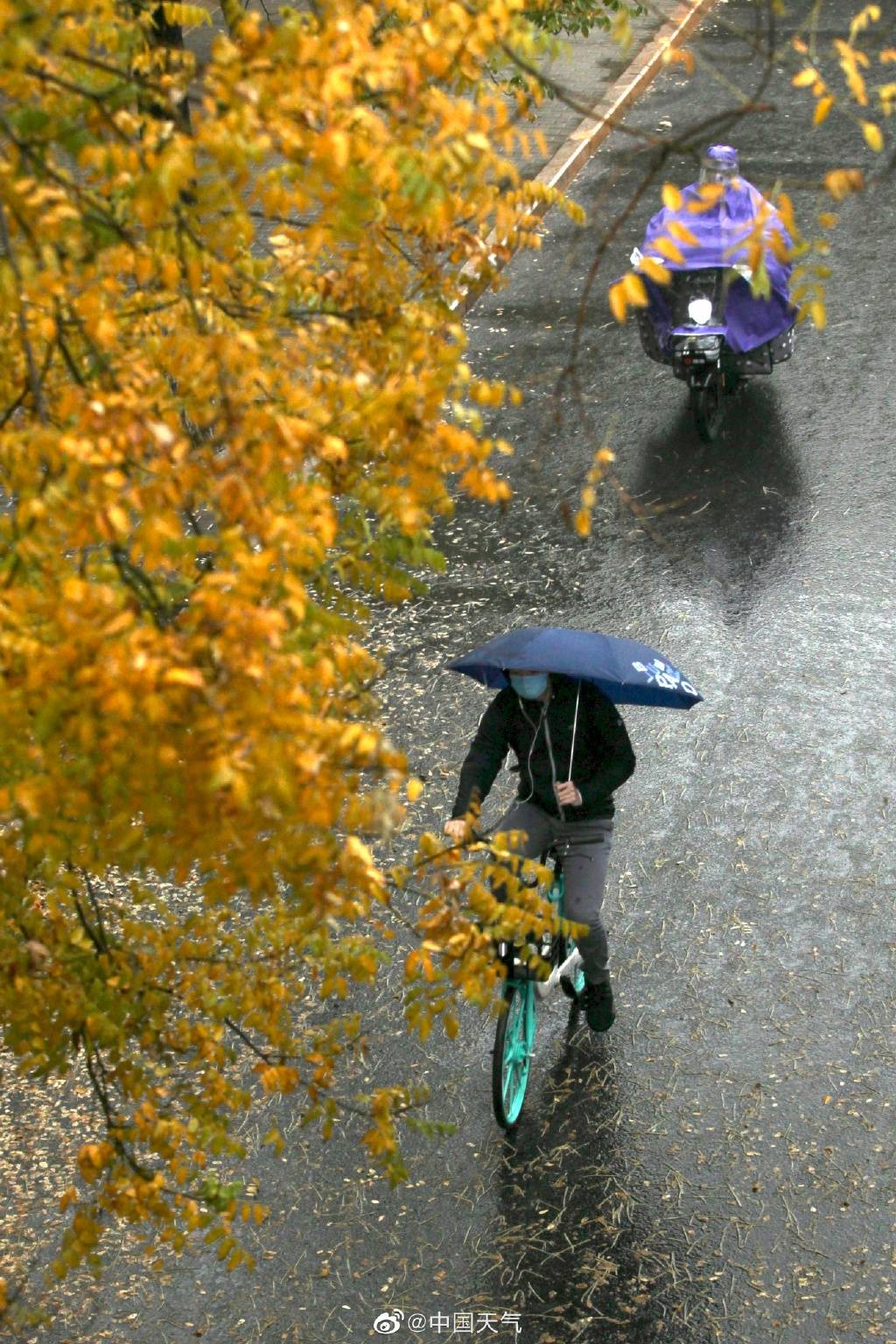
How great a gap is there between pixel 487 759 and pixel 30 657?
3.52m

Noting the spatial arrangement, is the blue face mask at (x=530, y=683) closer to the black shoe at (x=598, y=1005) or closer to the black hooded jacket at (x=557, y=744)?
the black hooded jacket at (x=557, y=744)

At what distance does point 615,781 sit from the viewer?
6797 mm

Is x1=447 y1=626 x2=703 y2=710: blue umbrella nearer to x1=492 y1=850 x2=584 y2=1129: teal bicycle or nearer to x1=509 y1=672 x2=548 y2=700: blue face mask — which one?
x1=509 y1=672 x2=548 y2=700: blue face mask

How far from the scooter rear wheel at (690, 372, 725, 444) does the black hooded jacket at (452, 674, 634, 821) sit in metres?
5.75

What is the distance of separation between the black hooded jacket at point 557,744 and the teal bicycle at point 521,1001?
0.36 metres

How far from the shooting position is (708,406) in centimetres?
1209

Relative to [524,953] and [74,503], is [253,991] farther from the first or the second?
[74,503]

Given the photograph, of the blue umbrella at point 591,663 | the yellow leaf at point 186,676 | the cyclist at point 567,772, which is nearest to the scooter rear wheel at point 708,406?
the blue umbrella at point 591,663

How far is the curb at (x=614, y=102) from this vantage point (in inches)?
677

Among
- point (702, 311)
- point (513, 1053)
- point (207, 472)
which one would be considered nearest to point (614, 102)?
point (702, 311)

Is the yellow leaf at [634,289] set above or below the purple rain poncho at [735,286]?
above

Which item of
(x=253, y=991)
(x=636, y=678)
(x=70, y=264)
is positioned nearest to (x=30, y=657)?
(x=70, y=264)

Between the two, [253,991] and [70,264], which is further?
[253,991]

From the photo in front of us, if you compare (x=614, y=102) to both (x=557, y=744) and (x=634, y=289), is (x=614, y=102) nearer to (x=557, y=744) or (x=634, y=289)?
(x=557, y=744)
